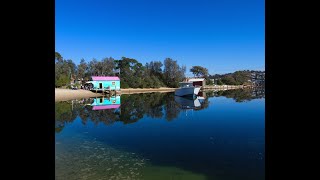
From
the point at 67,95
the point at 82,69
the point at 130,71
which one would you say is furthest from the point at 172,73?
the point at 67,95

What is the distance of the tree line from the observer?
6649cm

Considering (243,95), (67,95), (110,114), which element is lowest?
(110,114)

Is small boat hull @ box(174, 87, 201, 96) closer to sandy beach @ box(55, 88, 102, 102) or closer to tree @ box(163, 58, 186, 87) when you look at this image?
sandy beach @ box(55, 88, 102, 102)

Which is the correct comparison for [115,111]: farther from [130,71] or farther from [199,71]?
[199,71]

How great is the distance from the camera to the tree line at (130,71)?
2618 inches

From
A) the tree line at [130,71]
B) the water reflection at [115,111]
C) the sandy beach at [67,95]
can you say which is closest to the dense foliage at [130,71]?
the tree line at [130,71]

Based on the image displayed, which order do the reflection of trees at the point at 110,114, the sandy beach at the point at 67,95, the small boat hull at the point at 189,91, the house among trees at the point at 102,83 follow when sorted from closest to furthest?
the reflection of trees at the point at 110,114
the sandy beach at the point at 67,95
the small boat hull at the point at 189,91
the house among trees at the point at 102,83

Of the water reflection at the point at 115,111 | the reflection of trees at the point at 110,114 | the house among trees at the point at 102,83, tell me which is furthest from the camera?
the house among trees at the point at 102,83

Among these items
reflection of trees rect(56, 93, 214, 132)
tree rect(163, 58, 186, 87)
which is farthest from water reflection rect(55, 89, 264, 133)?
tree rect(163, 58, 186, 87)

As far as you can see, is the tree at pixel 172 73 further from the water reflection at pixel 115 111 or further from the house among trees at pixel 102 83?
the water reflection at pixel 115 111

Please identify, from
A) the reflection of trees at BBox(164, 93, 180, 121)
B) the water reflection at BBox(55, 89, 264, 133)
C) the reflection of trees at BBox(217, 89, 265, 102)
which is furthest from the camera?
the reflection of trees at BBox(217, 89, 265, 102)

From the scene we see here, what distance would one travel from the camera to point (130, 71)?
71375 millimetres
